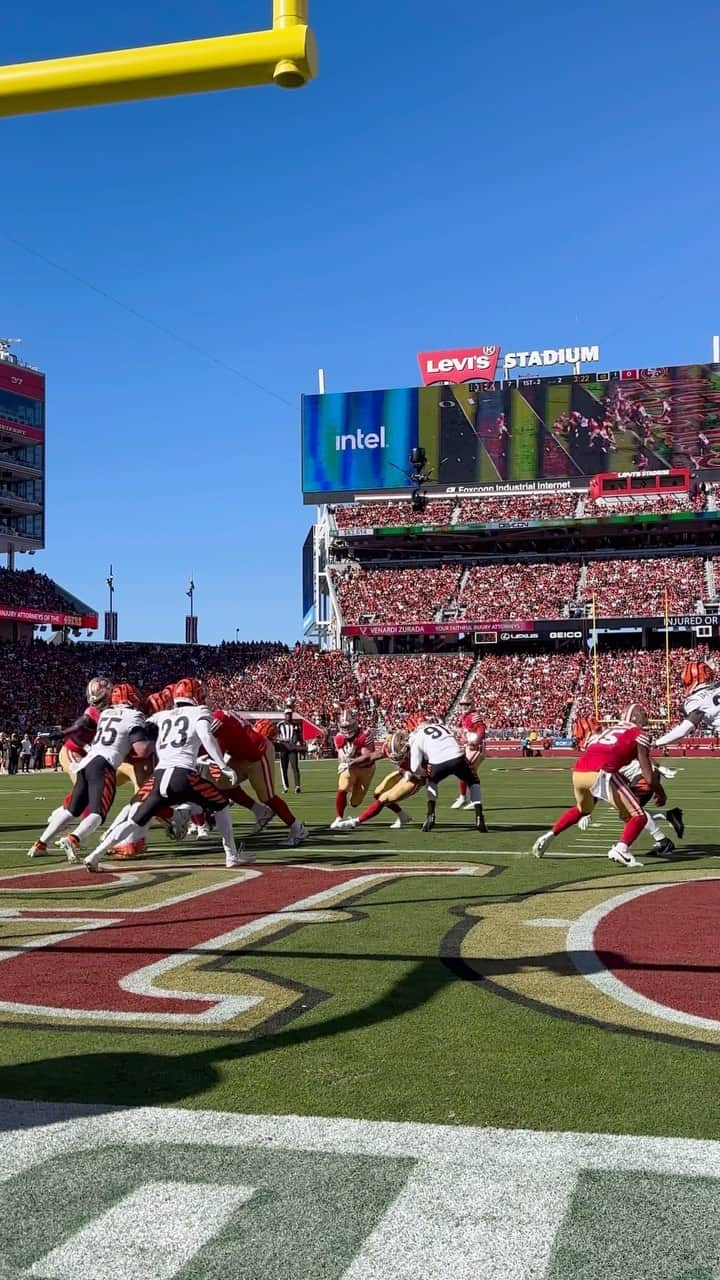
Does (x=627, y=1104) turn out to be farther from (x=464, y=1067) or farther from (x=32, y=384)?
(x=32, y=384)

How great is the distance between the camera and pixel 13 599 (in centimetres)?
5884

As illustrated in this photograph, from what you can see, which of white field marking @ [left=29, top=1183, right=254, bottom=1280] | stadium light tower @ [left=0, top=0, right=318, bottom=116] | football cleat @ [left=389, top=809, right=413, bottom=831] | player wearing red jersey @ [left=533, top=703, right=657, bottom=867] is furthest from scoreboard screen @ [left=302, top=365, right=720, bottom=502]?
white field marking @ [left=29, top=1183, right=254, bottom=1280]

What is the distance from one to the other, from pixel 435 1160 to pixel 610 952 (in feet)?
11.5

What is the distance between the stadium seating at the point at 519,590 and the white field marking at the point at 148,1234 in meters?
56.6

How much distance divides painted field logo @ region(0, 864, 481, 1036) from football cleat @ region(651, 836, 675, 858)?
2.18 m

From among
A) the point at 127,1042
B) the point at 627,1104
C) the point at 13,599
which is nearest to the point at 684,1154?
the point at 627,1104

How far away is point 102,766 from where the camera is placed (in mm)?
11656

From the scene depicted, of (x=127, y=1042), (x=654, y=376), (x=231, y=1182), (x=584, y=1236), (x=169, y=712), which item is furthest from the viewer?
(x=654, y=376)

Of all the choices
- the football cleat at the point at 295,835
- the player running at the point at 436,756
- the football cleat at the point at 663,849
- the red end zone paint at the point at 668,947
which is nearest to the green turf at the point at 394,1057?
the red end zone paint at the point at 668,947

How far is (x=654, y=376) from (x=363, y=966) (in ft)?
201

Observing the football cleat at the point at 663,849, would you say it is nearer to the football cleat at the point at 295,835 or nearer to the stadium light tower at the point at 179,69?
the football cleat at the point at 295,835

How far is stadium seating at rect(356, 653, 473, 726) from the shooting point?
5394 cm

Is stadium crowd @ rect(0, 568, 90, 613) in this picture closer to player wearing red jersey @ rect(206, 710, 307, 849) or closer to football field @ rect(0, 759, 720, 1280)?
player wearing red jersey @ rect(206, 710, 307, 849)

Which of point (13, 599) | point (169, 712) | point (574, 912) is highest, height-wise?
point (13, 599)
